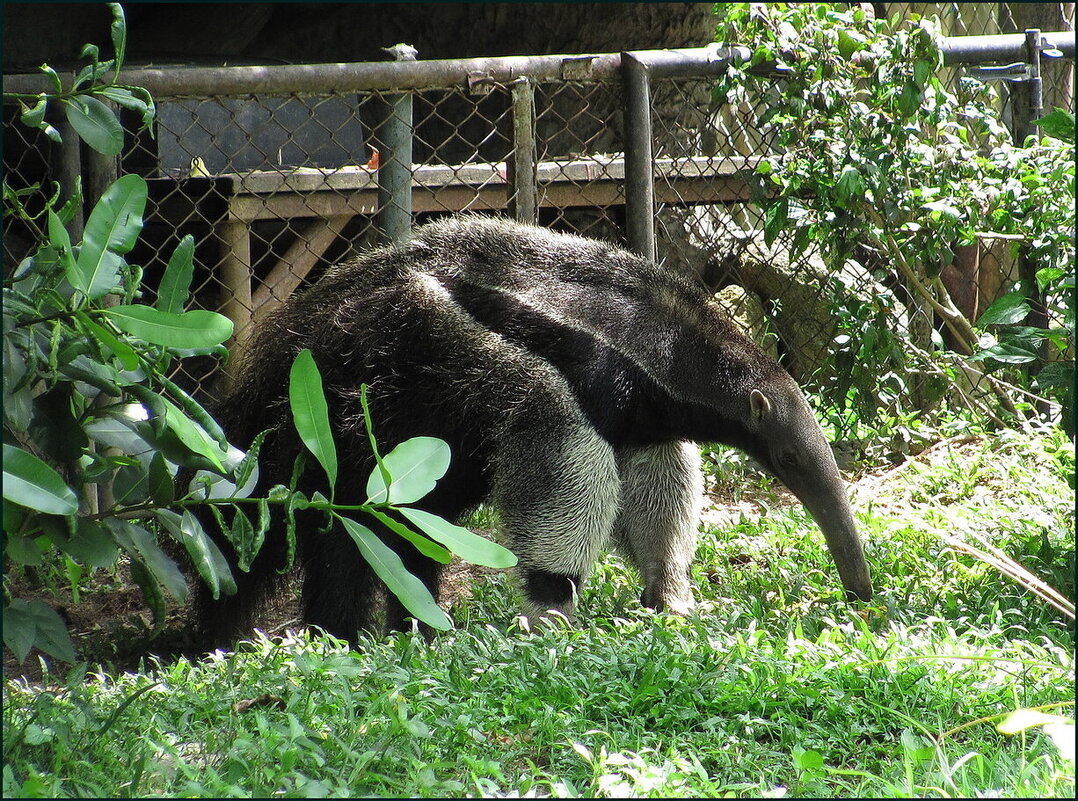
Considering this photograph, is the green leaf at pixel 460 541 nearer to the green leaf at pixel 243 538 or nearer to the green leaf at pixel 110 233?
the green leaf at pixel 243 538

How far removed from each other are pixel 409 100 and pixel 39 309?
3079 mm

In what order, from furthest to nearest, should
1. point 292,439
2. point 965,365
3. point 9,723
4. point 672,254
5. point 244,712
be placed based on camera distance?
point 672,254, point 965,365, point 292,439, point 244,712, point 9,723

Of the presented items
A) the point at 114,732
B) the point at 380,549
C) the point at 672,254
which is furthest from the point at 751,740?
the point at 672,254

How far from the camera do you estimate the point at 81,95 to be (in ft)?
8.93

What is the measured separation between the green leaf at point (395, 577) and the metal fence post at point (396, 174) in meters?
2.97

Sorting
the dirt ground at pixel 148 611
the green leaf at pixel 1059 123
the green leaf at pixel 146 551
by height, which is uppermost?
the green leaf at pixel 1059 123

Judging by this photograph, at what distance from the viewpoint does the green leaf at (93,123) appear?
107 inches

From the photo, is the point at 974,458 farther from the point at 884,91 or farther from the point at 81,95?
the point at 81,95

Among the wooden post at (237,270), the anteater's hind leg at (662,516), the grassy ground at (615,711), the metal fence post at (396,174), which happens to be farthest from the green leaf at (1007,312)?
the wooden post at (237,270)

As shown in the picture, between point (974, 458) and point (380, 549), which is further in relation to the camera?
point (974, 458)

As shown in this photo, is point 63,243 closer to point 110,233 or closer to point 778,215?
point 110,233

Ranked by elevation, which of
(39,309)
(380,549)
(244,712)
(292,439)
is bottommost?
(244,712)

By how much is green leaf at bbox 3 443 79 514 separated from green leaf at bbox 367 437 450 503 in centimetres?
65

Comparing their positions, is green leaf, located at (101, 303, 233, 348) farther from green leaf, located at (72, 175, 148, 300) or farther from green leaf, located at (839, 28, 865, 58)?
green leaf, located at (839, 28, 865, 58)
